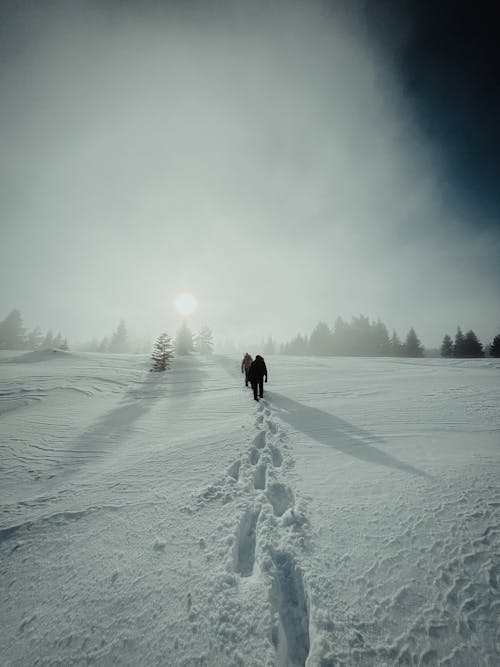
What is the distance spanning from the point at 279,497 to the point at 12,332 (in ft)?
205

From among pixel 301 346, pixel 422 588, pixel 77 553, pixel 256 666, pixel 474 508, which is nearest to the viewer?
pixel 256 666

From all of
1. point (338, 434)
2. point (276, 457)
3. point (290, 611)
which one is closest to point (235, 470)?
point (276, 457)

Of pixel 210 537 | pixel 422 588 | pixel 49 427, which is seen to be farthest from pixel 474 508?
pixel 49 427

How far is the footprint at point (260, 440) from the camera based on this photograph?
494 centimetres

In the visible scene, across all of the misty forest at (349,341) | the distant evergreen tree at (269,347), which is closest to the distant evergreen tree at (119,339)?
the misty forest at (349,341)

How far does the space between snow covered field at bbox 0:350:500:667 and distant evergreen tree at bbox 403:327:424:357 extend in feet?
149

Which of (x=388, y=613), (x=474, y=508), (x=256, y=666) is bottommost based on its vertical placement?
(x=256, y=666)

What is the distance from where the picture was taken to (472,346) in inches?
1649

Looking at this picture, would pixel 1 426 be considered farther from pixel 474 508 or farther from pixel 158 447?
pixel 474 508

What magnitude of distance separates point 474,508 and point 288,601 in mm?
2407

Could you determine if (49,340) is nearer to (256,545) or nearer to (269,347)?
(269,347)

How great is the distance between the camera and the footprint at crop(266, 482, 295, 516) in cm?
324

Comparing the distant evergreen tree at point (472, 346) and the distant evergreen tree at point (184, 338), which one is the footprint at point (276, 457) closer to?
the distant evergreen tree at point (184, 338)

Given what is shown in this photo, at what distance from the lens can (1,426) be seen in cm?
612
